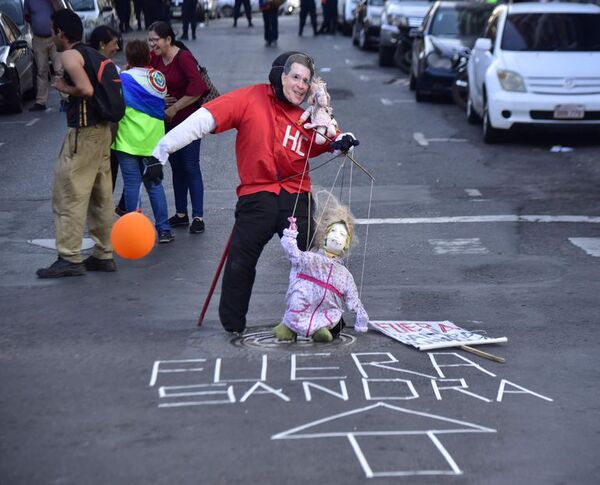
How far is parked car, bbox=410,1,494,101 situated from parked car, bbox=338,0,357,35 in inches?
702

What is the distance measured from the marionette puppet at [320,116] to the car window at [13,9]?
57.4 feet

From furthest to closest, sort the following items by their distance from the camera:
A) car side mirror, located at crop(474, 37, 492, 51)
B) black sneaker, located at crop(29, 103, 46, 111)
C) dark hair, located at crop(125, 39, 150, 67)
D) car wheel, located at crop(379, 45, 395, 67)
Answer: car wheel, located at crop(379, 45, 395, 67) < black sneaker, located at crop(29, 103, 46, 111) < car side mirror, located at crop(474, 37, 492, 51) < dark hair, located at crop(125, 39, 150, 67)

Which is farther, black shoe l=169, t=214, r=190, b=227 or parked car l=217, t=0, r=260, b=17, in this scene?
parked car l=217, t=0, r=260, b=17

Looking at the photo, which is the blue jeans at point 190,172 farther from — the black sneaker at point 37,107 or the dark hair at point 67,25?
the black sneaker at point 37,107

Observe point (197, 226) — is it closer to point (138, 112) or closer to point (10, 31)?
point (138, 112)

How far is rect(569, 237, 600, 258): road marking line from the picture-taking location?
1024 centimetres

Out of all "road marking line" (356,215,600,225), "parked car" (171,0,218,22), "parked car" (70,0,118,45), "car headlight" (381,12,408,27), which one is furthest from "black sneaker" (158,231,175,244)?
"parked car" (171,0,218,22)

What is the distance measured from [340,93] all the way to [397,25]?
4.84 metres

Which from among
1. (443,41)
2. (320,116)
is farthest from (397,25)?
(320,116)

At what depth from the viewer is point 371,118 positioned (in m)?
19.5

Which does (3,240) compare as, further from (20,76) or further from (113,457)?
(20,76)

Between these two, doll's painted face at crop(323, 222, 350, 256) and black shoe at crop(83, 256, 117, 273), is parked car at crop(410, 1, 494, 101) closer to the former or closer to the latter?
black shoe at crop(83, 256, 117, 273)

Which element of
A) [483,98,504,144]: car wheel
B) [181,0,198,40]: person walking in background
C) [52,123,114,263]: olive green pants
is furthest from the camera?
[181,0,198,40]: person walking in background

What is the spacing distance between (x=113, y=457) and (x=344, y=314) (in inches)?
121
